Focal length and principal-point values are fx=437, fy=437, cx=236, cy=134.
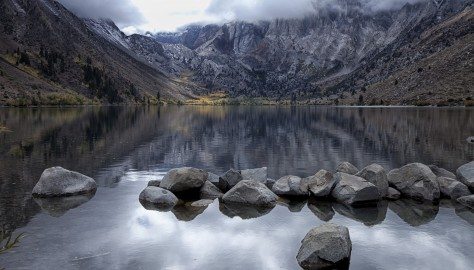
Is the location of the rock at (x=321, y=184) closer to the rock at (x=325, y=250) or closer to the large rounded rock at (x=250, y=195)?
the large rounded rock at (x=250, y=195)

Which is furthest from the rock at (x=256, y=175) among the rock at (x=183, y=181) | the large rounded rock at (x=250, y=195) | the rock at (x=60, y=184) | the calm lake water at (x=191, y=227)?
the rock at (x=60, y=184)

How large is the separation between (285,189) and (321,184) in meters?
3.01

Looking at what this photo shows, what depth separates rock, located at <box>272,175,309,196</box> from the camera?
120 feet

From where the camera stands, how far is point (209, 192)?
36.6m

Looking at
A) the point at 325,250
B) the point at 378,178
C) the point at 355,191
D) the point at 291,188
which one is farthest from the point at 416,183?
the point at 325,250

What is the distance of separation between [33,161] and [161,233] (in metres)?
30.3

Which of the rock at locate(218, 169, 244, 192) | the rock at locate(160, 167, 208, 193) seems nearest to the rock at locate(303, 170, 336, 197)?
the rock at locate(218, 169, 244, 192)

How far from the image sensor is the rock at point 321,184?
35.6 metres

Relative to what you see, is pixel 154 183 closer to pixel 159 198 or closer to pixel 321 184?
pixel 159 198

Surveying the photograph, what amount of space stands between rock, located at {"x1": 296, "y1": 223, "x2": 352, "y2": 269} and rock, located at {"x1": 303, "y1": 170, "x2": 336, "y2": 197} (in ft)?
41.9

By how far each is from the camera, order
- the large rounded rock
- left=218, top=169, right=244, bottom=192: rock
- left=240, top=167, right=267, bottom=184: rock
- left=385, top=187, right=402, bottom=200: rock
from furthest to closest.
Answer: left=240, top=167, right=267, bottom=184: rock
left=218, top=169, right=244, bottom=192: rock
left=385, top=187, right=402, bottom=200: rock
the large rounded rock

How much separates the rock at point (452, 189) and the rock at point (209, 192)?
18552 millimetres

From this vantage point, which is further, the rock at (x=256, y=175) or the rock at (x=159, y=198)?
the rock at (x=256, y=175)

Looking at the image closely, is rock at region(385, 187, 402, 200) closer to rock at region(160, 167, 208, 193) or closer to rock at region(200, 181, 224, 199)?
rock at region(200, 181, 224, 199)
